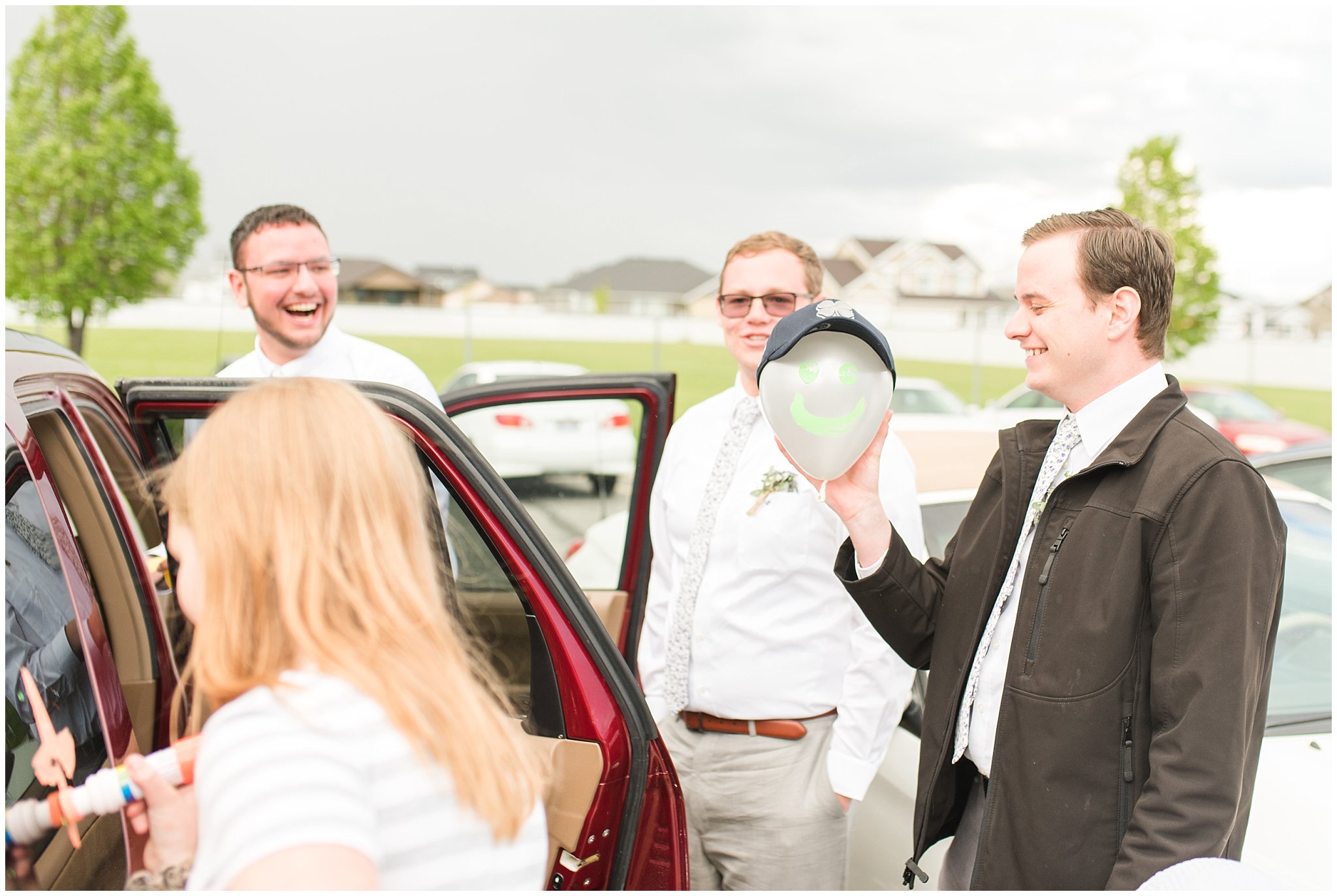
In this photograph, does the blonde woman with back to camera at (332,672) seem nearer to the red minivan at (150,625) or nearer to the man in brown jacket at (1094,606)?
the red minivan at (150,625)

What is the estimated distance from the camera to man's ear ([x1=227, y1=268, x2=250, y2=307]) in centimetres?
297

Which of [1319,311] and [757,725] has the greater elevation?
[1319,311]

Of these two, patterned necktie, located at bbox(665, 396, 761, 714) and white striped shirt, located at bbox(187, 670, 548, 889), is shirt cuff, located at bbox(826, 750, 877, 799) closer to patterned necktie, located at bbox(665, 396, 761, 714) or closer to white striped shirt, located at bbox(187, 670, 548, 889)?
patterned necktie, located at bbox(665, 396, 761, 714)

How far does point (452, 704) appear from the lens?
108cm

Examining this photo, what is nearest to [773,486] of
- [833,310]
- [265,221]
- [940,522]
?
[833,310]

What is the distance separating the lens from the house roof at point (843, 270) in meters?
65.6

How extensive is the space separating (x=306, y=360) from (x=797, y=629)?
5.80 ft

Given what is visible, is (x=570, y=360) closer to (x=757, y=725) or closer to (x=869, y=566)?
(x=757, y=725)

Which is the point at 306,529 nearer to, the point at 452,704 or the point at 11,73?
the point at 452,704

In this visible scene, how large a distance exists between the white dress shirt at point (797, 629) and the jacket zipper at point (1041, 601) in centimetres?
51

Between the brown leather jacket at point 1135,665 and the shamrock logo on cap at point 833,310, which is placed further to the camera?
the shamrock logo on cap at point 833,310

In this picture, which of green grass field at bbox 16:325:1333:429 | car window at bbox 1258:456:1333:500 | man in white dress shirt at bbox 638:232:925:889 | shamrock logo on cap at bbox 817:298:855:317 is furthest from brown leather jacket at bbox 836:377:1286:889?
green grass field at bbox 16:325:1333:429

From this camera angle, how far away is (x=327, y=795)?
94 cm

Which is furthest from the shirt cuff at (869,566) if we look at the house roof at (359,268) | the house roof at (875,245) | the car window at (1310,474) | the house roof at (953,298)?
the house roof at (359,268)
